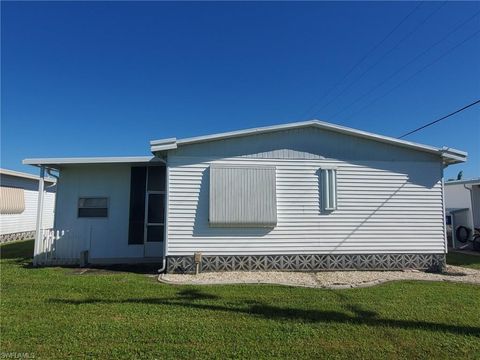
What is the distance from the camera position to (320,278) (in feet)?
26.1

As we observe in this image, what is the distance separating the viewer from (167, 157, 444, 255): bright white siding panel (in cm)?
850

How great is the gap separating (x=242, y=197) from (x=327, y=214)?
7.46 feet

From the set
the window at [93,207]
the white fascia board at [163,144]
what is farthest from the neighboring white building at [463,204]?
the window at [93,207]

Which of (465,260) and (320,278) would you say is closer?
(320,278)

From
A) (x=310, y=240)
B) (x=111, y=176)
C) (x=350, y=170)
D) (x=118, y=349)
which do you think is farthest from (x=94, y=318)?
(x=350, y=170)

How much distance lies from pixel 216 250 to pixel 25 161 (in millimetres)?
5832

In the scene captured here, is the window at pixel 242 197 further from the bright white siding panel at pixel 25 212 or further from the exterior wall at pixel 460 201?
the exterior wall at pixel 460 201

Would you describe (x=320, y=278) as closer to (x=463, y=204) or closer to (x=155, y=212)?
(x=155, y=212)

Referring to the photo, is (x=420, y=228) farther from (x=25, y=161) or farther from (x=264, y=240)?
(x=25, y=161)

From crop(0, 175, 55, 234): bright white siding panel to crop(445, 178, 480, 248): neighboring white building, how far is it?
19.6 meters

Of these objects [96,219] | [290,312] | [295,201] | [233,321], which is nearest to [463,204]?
[295,201]

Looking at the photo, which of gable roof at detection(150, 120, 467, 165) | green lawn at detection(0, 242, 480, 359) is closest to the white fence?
green lawn at detection(0, 242, 480, 359)

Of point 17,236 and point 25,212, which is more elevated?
point 25,212

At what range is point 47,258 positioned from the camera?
31.3 ft
